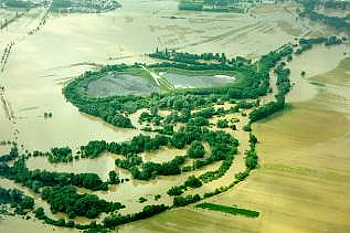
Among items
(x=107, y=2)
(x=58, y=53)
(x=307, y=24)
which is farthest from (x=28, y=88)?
(x=307, y=24)

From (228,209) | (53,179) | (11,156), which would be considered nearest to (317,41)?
(228,209)

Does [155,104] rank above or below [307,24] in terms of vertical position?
below

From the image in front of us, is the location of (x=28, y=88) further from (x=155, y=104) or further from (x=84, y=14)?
(x=84, y=14)

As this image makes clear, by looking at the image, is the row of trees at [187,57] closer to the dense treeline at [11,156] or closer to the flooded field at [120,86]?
the flooded field at [120,86]

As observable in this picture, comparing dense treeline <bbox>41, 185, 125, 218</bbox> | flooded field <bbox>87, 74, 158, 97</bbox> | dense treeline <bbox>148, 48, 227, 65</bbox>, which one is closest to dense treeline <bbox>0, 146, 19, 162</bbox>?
dense treeline <bbox>41, 185, 125, 218</bbox>

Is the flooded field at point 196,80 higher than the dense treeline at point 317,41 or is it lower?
lower

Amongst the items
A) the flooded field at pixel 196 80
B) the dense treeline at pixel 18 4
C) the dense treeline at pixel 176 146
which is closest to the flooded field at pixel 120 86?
the flooded field at pixel 196 80

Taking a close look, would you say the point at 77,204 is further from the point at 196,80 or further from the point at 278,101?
the point at 196,80
